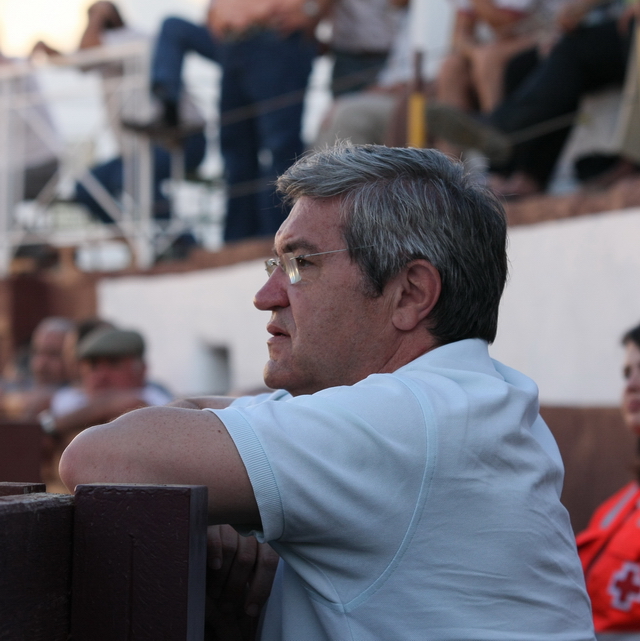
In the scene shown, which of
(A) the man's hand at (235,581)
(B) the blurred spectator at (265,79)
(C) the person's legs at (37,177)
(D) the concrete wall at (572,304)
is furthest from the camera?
(C) the person's legs at (37,177)

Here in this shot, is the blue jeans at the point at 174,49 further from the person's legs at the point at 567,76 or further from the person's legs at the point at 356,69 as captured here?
the person's legs at the point at 567,76

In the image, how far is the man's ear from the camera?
5.56 ft

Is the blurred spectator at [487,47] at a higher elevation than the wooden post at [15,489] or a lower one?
higher

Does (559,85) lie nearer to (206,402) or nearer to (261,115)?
(261,115)

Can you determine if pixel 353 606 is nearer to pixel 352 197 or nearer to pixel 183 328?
pixel 352 197

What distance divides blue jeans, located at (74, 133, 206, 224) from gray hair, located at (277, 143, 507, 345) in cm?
605

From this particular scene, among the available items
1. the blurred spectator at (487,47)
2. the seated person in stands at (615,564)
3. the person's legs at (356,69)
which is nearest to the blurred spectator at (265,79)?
the person's legs at (356,69)

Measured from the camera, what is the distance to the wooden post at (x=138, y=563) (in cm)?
126

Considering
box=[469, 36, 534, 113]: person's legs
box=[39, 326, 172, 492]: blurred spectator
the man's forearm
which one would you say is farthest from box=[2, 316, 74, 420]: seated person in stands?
the man's forearm

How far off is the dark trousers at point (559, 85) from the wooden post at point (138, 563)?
415 centimetres

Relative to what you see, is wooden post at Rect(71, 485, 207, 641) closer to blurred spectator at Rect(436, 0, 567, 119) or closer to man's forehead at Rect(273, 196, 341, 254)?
man's forehead at Rect(273, 196, 341, 254)

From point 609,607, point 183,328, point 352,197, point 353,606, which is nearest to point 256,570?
point 353,606

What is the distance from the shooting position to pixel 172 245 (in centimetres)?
811

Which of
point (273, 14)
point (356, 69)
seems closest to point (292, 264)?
point (273, 14)
